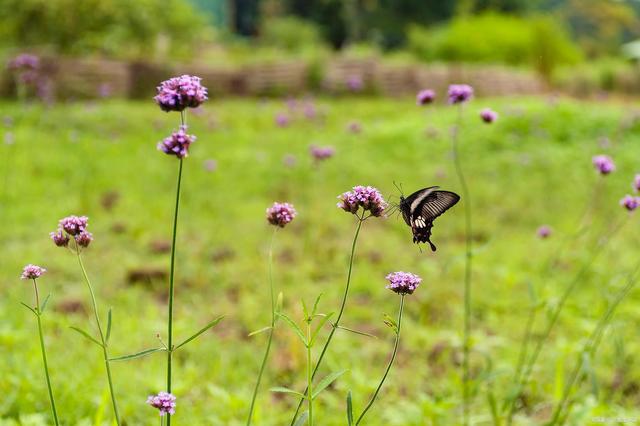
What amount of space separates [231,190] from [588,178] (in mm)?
3749

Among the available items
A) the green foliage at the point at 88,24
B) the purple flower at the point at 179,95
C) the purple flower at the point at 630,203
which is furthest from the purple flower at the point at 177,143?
the green foliage at the point at 88,24

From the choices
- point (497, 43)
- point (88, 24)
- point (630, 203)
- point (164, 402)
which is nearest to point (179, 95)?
point (164, 402)

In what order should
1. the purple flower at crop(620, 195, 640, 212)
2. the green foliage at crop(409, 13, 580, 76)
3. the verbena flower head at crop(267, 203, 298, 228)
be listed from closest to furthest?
the verbena flower head at crop(267, 203, 298, 228) < the purple flower at crop(620, 195, 640, 212) < the green foliage at crop(409, 13, 580, 76)

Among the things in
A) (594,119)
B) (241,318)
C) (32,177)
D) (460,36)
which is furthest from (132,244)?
(460,36)

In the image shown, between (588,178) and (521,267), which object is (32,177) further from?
(588,178)

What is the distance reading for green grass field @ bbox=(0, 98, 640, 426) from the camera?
2.28 metres

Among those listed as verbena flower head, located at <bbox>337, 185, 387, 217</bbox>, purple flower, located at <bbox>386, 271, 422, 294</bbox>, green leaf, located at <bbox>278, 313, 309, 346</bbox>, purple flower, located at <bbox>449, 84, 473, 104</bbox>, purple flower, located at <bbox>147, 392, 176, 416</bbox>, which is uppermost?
purple flower, located at <bbox>449, 84, 473, 104</bbox>

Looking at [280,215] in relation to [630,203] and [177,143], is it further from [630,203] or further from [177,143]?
[630,203]

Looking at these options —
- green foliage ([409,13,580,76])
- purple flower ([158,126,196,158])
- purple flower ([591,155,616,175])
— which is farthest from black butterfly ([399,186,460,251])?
green foliage ([409,13,580,76])

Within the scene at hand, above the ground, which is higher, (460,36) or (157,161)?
(460,36)

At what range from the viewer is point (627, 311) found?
10.5 feet

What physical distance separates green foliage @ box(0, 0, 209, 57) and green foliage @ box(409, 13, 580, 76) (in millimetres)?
7781

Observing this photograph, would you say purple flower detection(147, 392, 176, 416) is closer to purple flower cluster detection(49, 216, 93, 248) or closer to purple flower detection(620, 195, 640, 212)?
purple flower cluster detection(49, 216, 93, 248)

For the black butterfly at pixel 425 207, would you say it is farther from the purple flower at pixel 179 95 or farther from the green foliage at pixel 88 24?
the green foliage at pixel 88 24
